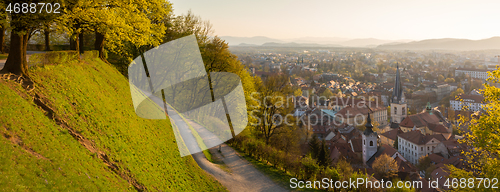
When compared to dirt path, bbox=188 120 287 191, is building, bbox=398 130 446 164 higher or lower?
lower

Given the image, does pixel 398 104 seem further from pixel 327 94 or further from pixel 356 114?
pixel 327 94

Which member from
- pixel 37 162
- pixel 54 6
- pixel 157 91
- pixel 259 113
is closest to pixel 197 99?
pixel 157 91

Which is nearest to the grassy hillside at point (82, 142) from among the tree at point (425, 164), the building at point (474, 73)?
the tree at point (425, 164)

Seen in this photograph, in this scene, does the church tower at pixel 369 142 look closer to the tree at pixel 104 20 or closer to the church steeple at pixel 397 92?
the tree at pixel 104 20

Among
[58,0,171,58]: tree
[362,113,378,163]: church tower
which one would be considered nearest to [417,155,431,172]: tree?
[362,113,378,163]: church tower

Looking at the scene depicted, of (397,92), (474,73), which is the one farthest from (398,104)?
(474,73)

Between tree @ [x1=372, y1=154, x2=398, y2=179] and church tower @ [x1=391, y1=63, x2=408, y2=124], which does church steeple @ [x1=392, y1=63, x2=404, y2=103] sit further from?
tree @ [x1=372, y1=154, x2=398, y2=179]
